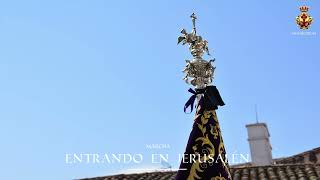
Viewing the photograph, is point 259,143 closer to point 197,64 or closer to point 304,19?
point 304,19

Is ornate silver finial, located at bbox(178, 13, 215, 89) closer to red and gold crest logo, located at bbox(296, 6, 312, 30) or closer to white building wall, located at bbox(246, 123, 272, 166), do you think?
red and gold crest logo, located at bbox(296, 6, 312, 30)

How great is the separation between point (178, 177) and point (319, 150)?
495 inches

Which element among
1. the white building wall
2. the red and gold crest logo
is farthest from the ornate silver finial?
the white building wall

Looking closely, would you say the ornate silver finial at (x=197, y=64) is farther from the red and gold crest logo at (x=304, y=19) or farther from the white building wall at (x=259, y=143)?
the white building wall at (x=259, y=143)

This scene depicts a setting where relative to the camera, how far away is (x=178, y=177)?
4.50 metres

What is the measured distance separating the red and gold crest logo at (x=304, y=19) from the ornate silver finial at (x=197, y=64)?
6.36 metres

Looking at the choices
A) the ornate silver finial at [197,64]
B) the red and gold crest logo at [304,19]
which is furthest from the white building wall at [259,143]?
the ornate silver finial at [197,64]

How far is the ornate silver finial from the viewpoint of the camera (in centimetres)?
496

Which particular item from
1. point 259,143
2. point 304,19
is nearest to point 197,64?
point 304,19

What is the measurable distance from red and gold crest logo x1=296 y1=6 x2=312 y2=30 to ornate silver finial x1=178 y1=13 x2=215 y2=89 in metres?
6.36

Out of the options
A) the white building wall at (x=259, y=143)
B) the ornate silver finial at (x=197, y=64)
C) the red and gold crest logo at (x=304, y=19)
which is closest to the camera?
the ornate silver finial at (x=197, y=64)

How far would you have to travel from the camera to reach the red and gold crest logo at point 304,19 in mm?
10937

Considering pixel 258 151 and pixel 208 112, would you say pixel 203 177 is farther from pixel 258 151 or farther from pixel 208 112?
pixel 258 151

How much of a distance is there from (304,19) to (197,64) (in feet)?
22.2
